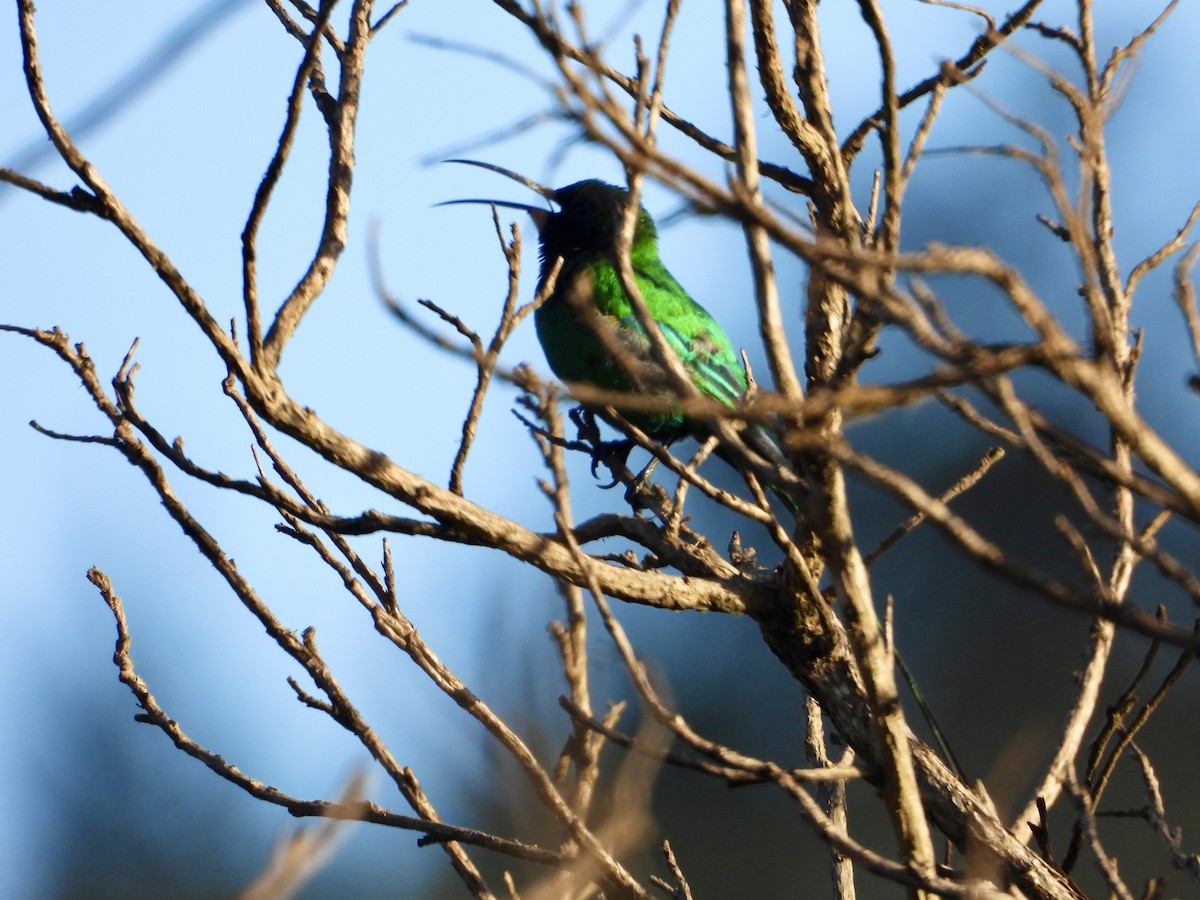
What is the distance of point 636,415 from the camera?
6305 mm

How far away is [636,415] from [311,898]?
900 centimetres

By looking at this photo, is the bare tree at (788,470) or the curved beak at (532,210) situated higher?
the curved beak at (532,210)

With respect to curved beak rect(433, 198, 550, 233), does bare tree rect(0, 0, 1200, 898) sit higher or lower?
lower

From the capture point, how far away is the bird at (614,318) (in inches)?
253

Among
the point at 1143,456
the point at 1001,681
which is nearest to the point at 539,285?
the point at 1143,456

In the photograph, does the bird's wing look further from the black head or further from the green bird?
the black head

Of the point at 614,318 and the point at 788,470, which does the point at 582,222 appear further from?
the point at 788,470

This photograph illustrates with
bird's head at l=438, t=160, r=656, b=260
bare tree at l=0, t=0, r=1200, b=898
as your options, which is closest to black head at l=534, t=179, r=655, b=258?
bird's head at l=438, t=160, r=656, b=260

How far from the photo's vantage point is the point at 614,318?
676 cm

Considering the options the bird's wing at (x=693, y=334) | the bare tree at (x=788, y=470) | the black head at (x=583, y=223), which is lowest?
the bare tree at (x=788, y=470)

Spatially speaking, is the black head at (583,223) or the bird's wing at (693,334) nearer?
the bird's wing at (693,334)

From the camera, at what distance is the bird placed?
6430 millimetres

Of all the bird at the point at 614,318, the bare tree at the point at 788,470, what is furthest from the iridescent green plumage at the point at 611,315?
the bare tree at the point at 788,470

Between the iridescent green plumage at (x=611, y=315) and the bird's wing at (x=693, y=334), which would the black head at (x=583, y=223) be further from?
the bird's wing at (x=693, y=334)
